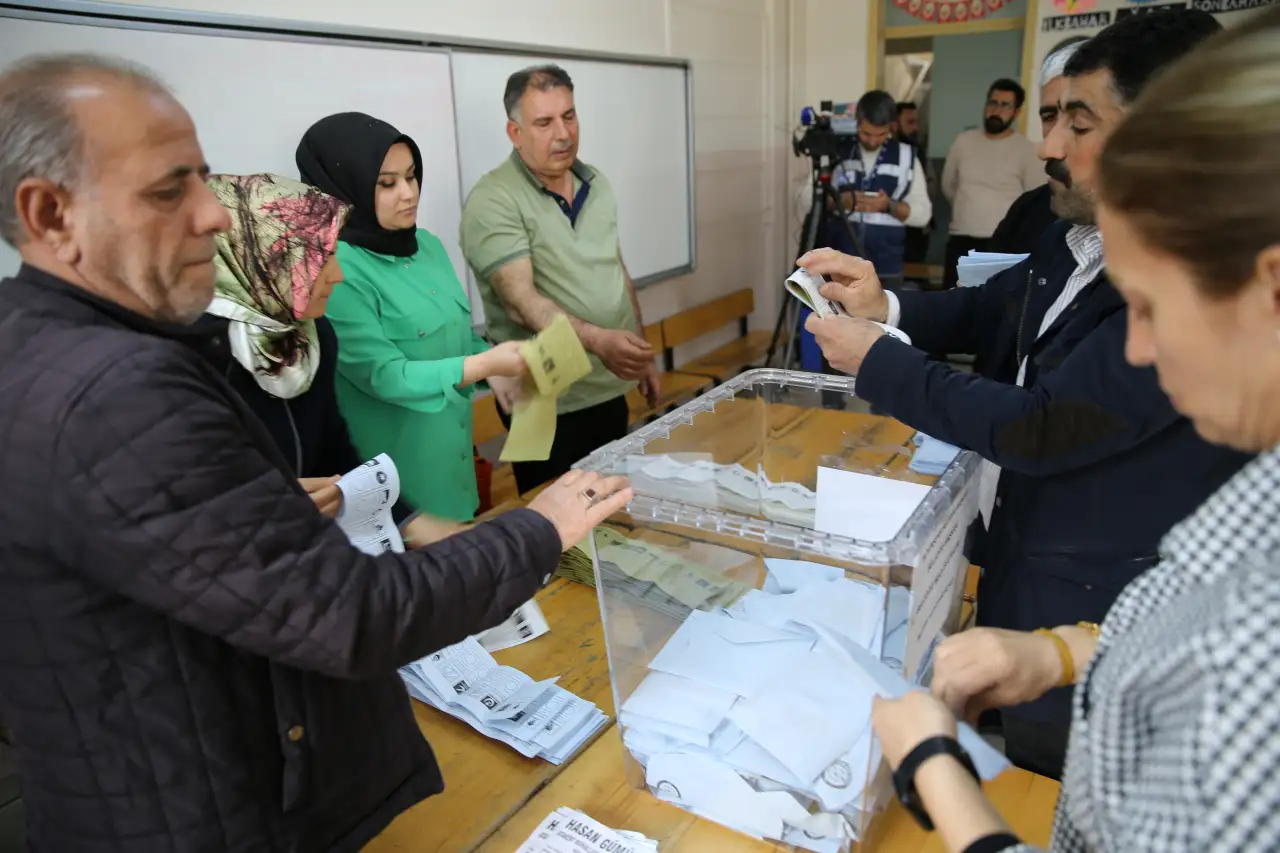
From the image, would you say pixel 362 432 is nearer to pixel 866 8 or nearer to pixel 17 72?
pixel 17 72

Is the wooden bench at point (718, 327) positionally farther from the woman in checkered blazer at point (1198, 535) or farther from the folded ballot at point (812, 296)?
the woman in checkered blazer at point (1198, 535)

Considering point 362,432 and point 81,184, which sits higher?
point 81,184

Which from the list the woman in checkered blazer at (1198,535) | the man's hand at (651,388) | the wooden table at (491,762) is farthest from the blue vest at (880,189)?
the woman in checkered blazer at (1198,535)

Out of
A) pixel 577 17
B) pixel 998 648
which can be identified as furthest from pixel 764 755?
pixel 577 17

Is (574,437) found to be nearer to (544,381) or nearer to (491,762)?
(544,381)

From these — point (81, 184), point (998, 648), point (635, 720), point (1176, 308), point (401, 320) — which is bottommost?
point (635, 720)

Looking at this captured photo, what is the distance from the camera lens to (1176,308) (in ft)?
1.74

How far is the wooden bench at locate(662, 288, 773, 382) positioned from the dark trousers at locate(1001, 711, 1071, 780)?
312cm

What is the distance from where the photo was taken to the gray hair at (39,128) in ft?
2.16

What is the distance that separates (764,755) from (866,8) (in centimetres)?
576

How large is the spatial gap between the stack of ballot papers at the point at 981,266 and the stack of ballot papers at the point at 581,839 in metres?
1.20

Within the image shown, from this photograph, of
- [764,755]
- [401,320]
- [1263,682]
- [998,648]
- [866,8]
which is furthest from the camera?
[866,8]

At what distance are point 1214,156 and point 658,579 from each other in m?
0.77

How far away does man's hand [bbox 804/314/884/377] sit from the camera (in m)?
1.19
